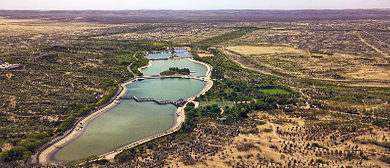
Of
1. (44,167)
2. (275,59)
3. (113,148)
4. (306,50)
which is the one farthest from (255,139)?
(306,50)

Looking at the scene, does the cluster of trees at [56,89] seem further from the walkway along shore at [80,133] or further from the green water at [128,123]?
the green water at [128,123]

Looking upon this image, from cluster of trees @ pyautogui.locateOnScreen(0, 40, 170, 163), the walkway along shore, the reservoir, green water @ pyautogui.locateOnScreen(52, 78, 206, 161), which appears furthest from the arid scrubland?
green water @ pyautogui.locateOnScreen(52, 78, 206, 161)

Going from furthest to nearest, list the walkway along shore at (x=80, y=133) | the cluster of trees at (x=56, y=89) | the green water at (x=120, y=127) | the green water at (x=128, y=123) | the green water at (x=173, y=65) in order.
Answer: the green water at (x=173, y=65)
the cluster of trees at (x=56, y=89)
the green water at (x=128, y=123)
the green water at (x=120, y=127)
the walkway along shore at (x=80, y=133)

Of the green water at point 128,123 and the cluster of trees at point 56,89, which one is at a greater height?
the cluster of trees at point 56,89

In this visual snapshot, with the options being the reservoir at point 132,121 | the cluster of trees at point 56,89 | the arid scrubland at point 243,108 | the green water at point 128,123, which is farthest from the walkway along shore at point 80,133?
the arid scrubland at point 243,108

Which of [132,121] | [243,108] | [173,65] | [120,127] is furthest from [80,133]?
[173,65]

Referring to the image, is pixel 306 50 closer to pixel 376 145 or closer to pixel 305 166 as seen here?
pixel 376 145

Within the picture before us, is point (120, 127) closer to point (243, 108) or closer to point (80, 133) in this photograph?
point (80, 133)
